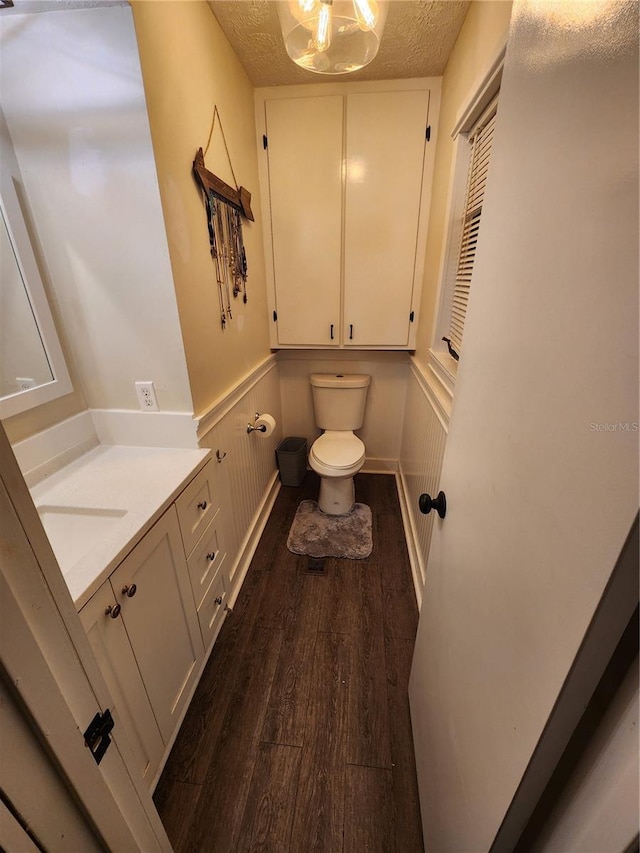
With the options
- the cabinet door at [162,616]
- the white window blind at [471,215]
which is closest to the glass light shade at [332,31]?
the white window blind at [471,215]

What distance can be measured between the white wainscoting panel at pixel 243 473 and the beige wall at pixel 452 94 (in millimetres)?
1066

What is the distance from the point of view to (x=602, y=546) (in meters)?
0.32

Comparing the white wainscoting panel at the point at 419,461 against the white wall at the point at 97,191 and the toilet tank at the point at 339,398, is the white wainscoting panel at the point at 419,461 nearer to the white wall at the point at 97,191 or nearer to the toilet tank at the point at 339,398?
the toilet tank at the point at 339,398

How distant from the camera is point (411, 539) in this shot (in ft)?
6.24

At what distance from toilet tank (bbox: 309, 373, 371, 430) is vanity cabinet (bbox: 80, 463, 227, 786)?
47.9 inches

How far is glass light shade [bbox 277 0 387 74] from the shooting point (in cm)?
108

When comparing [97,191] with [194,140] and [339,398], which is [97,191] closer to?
[194,140]

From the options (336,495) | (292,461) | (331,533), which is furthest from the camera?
(292,461)

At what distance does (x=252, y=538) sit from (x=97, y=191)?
5.59 feet

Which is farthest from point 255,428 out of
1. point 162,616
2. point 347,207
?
point 347,207

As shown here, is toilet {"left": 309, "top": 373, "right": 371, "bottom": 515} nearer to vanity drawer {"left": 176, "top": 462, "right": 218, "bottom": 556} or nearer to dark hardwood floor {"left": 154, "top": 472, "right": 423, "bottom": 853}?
dark hardwood floor {"left": 154, "top": 472, "right": 423, "bottom": 853}

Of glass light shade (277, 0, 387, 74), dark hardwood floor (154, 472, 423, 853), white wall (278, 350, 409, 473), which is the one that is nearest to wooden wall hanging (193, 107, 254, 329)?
glass light shade (277, 0, 387, 74)

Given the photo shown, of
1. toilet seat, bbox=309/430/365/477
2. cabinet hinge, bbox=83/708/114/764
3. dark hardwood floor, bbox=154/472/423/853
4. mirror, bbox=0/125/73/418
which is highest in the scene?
mirror, bbox=0/125/73/418

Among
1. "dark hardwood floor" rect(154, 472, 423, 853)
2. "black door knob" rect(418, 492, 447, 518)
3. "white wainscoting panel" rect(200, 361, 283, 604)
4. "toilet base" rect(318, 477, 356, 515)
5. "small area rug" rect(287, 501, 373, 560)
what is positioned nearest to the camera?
"black door knob" rect(418, 492, 447, 518)
